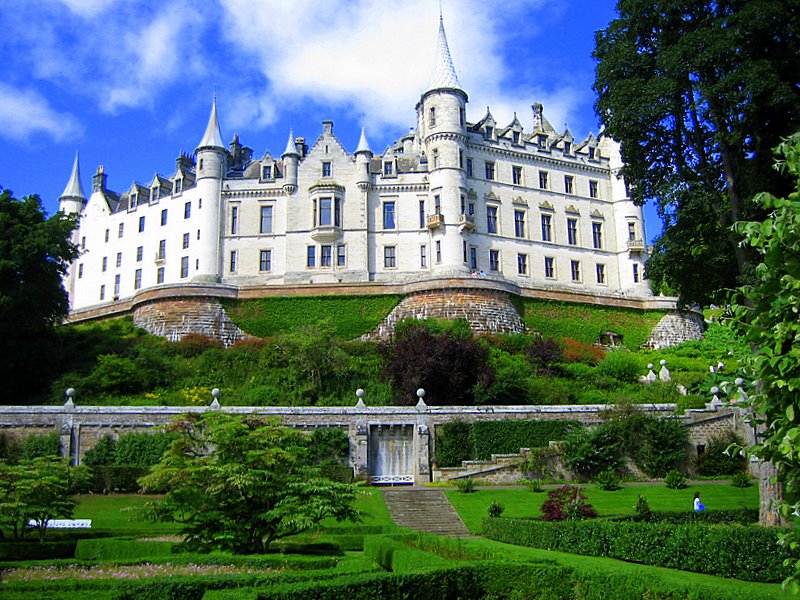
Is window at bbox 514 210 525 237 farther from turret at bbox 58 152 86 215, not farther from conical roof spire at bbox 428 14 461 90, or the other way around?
turret at bbox 58 152 86 215

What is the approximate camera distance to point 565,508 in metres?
24.4

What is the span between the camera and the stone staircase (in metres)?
26.0

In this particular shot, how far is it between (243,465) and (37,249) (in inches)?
1162

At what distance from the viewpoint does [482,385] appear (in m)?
Answer: 39.5

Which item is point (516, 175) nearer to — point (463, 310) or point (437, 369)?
point (463, 310)

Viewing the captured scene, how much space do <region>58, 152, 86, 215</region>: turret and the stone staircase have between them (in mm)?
57269

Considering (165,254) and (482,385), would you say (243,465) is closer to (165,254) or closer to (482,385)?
(482,385)

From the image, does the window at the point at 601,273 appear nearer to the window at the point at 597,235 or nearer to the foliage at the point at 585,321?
the window at the point at 597,235

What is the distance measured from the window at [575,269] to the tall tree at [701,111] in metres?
36.3

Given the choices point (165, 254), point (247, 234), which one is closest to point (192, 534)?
point (247, 234)

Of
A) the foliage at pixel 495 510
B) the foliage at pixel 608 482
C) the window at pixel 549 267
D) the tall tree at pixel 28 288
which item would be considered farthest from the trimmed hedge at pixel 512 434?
the window at pixel 549 267

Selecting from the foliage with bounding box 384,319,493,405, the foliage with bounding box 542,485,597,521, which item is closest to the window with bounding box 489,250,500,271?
the foliage with bounding box 384,319,493,405

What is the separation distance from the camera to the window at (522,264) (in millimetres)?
62622

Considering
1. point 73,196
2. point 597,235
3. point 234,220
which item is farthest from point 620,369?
point 73,196
